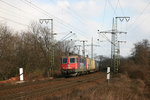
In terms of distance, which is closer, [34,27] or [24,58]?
[24,58]

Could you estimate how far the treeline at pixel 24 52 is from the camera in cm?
2173

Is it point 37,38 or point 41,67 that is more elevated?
point 37,38

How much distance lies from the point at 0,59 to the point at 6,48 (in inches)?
71.9

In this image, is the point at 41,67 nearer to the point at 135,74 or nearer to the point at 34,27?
the point at 34,27

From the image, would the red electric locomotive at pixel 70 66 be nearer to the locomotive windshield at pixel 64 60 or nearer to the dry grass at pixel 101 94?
the locomotive windshield at pixel 64 60

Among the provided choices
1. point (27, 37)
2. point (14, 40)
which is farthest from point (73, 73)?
point (27, 37)

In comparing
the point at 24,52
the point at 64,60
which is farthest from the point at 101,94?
the point at 24,52

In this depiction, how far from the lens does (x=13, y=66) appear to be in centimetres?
2333

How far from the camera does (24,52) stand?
2611cm

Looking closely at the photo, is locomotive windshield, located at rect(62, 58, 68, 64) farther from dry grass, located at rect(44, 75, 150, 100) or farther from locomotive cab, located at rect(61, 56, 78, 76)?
dry grass, located at rect(44, 75, 150, 100)

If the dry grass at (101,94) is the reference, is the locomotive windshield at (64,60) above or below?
above

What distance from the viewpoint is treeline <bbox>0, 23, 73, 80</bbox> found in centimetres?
2173

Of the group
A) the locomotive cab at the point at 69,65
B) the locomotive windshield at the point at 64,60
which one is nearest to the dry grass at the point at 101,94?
the locomotive cab at the point at 69,65

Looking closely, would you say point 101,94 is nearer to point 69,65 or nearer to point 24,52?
point 69,65
